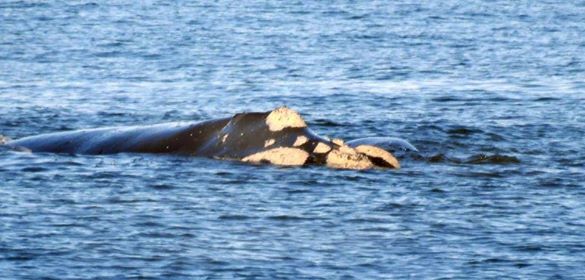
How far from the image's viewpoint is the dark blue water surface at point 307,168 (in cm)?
1719

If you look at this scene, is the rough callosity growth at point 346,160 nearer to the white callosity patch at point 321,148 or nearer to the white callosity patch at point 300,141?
the white callosity patch at point 321,148

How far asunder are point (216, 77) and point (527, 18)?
18.4 m

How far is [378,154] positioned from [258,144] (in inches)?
60.8

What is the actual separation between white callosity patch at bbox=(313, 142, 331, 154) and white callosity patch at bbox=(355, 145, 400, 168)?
44cm

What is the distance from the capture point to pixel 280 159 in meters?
21.9

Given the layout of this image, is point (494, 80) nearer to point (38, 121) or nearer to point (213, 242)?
point (38, 121)

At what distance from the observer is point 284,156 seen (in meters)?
21.8

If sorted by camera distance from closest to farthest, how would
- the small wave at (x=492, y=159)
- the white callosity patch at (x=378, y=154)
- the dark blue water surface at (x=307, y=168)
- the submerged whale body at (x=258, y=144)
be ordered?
the dark blue water surface at (x=307, y=168), the submerged whale body at (x=258, y=144), the white callosity patch at (x=378, y=154), the small wave at (x=492, y=159)

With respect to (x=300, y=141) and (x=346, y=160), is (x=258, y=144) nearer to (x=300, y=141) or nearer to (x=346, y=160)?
(x=300, y=141)

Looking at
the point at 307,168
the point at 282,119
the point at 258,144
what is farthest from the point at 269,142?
the point at 307,168

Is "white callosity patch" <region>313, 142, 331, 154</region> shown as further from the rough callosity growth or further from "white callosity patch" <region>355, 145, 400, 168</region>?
"white callosity patch" <region>355, 145, 400, 168</region>

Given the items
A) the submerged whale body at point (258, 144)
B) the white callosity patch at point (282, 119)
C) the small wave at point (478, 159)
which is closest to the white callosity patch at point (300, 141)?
the submerged whale body at point (258, 144)

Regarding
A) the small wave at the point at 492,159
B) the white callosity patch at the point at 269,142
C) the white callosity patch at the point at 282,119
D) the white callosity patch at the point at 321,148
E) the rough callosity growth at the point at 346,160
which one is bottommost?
the small wave at the point at 492,159

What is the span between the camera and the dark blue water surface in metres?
17.2
